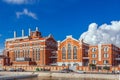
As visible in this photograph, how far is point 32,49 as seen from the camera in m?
114

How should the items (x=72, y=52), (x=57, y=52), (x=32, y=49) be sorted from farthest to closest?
(x=32, y=49), (x=57, y=52), (x=72, y=52)

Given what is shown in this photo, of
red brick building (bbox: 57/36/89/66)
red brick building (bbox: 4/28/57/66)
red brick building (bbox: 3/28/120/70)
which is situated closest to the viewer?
red brick building (bbox: 3/28/120/70)

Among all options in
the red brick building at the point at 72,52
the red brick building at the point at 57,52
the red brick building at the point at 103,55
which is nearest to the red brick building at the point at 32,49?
the red brick building at the point at 57,52

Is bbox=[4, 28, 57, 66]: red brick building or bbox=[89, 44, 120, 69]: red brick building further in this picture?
bbox=[4, 28, 57, 66]: red brick building

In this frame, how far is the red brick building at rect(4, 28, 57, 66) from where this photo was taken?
110 meters

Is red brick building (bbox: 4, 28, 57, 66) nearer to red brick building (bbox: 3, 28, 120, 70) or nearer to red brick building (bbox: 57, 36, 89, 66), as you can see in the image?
red brick building (bbox: 3, 28, 120, 70)

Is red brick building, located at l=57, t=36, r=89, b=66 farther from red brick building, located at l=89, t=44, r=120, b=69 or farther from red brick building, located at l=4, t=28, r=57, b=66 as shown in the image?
red brick building, located at l=4, t=28, r=57, b=66

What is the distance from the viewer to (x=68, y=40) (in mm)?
104312

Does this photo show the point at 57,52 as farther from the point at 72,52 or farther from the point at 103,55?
the point at 103,55

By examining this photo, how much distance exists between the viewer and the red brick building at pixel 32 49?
110m

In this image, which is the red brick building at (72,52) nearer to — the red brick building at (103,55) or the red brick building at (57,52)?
the red brick building at (57,52)

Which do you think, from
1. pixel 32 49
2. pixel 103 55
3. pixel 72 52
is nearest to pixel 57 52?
pixel 72 52

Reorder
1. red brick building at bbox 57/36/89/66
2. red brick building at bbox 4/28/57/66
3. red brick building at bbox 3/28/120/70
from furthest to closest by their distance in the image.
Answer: red brick building at bbox 4/28/57/66 < red brick building at bbox 57/36/89/66 < red brick building at bbox 3/28/120/70

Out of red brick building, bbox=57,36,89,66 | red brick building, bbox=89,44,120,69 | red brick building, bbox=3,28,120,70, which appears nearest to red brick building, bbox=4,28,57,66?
red brick building, bbox=3,28,120,70
